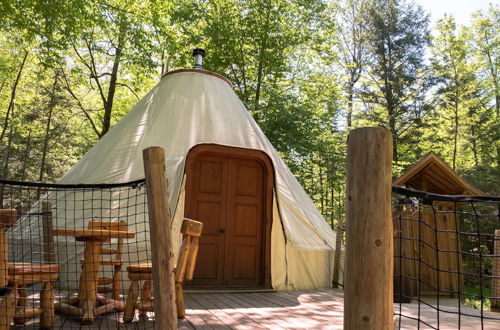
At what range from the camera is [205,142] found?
18.4ft

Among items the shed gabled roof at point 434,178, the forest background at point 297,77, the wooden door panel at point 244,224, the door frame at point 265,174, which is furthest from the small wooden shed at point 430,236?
the forest background at point 297,77

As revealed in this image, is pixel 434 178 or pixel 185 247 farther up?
pixel 434 178

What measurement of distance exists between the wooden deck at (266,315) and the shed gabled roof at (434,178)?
1828mm

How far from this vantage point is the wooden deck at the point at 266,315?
3.29 meters

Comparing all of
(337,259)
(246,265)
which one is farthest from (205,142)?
(337,259)

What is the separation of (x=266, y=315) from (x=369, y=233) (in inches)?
104

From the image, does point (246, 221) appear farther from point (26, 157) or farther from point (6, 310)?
point (26, 157)

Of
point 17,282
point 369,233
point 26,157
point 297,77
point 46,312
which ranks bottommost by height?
point 46,312

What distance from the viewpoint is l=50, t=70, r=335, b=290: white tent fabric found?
218 inches

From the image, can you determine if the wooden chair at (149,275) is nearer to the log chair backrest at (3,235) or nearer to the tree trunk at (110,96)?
the log chair backrest at (3,235)

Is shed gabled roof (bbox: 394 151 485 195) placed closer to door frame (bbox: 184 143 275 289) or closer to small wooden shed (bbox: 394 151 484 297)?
small wooden shed (bbox: 394 151 484 297)

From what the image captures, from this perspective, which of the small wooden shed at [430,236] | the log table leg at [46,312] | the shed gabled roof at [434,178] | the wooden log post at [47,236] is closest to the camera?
the log table leg at [46,312]

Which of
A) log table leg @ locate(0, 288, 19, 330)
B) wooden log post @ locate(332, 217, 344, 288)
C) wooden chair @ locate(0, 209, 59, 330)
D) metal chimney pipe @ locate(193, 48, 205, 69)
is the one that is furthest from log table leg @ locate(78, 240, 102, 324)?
metal chimney pipe @ locate(193, 48, 205, 69)

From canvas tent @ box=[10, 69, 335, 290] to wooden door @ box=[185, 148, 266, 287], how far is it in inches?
0.6
